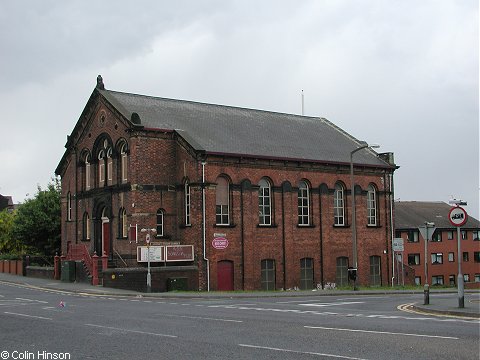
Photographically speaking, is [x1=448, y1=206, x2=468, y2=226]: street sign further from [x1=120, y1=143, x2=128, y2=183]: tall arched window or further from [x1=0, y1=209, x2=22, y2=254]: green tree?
[x1=0, y1=209, x2=22, y2=254]: green tree

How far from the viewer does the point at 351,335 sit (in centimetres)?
1412

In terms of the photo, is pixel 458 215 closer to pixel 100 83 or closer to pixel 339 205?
pixel 339 205

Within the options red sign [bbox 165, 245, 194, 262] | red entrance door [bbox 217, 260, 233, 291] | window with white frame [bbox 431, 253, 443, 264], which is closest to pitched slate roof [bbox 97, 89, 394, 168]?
red sign [bbox 165, 245, 194, 262]

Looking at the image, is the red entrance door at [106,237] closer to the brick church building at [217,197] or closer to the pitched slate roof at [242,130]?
the brick church building at [217,197]

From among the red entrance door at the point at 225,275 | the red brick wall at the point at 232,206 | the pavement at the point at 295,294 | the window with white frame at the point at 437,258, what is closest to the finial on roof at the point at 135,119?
the red brick wall at the point at 232,206

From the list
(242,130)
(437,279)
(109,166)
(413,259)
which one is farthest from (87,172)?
(437,279)

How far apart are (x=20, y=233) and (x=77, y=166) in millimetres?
12681

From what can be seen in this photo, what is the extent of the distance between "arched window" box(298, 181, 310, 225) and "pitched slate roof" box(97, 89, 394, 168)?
1857mm

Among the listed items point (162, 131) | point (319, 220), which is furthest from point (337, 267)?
point (162, 131)

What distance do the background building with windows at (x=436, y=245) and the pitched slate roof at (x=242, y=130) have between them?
26124mm

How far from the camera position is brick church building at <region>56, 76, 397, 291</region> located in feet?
126

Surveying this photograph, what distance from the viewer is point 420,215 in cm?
7719

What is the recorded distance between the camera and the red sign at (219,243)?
125 ft

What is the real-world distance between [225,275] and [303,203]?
7.70 meters
